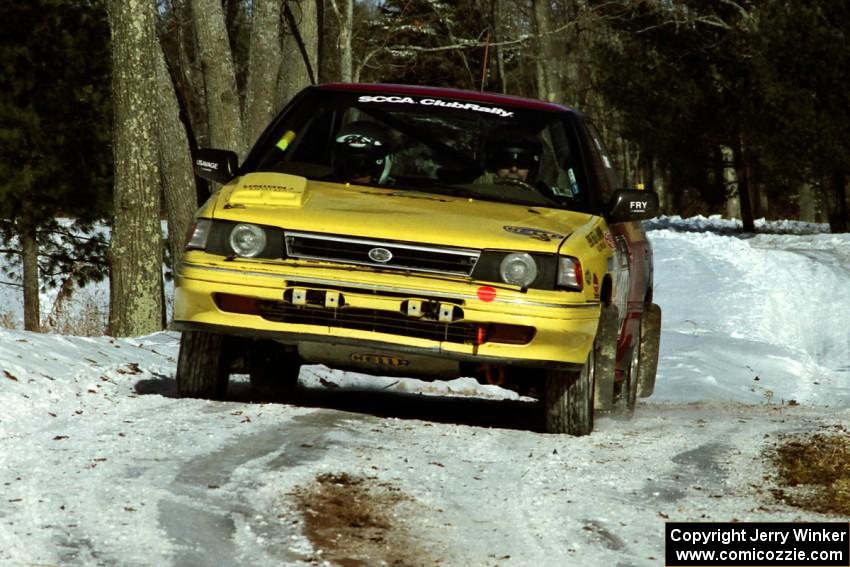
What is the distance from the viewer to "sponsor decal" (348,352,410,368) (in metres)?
6.93

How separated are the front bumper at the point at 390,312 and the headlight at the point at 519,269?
0.06 meters

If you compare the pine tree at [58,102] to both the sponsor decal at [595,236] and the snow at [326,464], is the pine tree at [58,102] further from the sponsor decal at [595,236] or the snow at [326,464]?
the sponsor decal at [595,236]

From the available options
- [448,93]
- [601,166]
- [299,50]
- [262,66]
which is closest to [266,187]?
[448,93]

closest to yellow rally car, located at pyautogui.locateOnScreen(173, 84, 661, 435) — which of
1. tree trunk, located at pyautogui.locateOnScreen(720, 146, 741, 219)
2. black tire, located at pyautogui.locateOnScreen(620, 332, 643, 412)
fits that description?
black tire, located at pyautogui.locateOnScreen(620, 332, 643, 412)

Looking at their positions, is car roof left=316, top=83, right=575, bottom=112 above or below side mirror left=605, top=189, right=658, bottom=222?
above

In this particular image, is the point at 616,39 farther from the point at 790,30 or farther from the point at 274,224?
the point at 274,224

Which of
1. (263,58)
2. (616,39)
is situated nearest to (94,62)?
(263,58)

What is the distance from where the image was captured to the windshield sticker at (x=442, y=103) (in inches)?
322

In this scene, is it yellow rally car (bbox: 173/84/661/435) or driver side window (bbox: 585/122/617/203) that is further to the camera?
driver side window (bbox: 585/122/617/203)

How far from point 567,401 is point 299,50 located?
13.5 m

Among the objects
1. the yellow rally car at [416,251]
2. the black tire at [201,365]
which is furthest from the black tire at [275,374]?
the black tire at [201,365]

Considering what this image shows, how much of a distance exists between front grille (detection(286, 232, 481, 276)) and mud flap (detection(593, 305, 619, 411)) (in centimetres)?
99

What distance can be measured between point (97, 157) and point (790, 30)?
1843cm

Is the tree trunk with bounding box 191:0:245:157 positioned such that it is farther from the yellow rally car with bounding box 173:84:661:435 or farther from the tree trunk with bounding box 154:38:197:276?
the yellow rally car with bounding box 173:84:661:435
